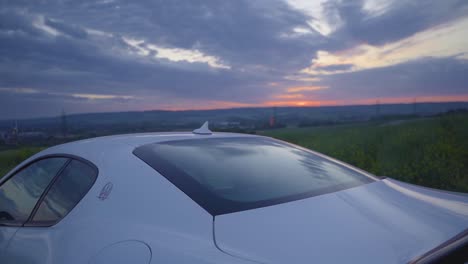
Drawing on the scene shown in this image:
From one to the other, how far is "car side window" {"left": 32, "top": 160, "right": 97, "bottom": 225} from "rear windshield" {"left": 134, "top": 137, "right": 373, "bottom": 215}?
37 centimetres

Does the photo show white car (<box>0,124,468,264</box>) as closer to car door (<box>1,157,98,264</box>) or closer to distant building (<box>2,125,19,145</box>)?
car door (<box>1,157,98,264</box>)

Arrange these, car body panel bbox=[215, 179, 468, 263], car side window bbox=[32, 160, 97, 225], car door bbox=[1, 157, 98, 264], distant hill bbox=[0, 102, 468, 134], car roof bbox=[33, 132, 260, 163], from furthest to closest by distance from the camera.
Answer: distant hill bbox=[0, 102, 468, 134], car roof bbox=[33, 132, 260, 163], car side window bbox=[32, 160, 97, 225], car door bbox=[1, 157, 98, 264], car body panel bbox=[215, 179, 468, 263]

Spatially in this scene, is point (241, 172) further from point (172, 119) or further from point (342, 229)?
point (172, 119)

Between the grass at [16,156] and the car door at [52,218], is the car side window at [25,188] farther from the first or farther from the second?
the grass at [16,156]

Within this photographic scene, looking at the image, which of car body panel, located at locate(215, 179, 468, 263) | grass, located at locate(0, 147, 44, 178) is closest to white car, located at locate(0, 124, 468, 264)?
car body panel, located at locate(215, 179, 468, 263)

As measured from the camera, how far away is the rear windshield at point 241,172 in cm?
191

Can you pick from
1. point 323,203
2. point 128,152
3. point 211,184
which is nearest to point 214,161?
point 211,184

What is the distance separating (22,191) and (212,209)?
2.01 m

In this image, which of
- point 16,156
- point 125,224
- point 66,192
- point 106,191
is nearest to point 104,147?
point 66,192

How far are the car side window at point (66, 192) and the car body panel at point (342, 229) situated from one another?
3.59 ft

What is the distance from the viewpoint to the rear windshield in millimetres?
1914

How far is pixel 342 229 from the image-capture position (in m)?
1.53

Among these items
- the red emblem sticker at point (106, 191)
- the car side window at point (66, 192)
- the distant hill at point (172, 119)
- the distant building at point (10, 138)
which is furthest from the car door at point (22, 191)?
the distant building at point (10, 138)

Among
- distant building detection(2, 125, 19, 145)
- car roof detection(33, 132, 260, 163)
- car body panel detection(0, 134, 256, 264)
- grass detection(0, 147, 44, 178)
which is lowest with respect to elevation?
grass detection(0, 147, 44, 178)
